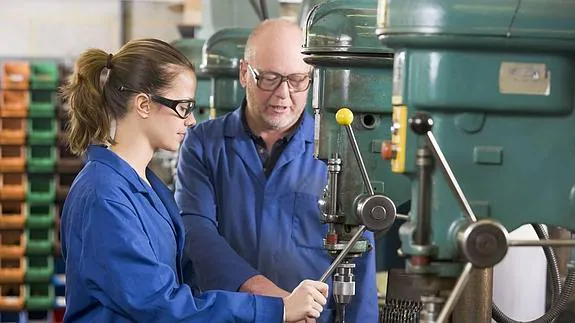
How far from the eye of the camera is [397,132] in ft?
6.18

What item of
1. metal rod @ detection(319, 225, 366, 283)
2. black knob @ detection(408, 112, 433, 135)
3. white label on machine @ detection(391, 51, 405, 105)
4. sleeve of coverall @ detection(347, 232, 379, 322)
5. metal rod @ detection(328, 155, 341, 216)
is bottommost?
sleeve of coverall @ detection(347, 232, 379, 322)

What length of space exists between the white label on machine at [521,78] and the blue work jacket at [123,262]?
738 mm

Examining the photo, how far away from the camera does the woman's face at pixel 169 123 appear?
238 cm

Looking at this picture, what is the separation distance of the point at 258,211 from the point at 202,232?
186mm

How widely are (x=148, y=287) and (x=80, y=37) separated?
8.15m

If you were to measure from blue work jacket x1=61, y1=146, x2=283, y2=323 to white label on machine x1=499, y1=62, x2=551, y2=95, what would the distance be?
738mm

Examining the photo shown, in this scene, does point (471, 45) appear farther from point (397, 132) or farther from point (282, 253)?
point (282, 253)

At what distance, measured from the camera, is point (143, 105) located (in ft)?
7.80

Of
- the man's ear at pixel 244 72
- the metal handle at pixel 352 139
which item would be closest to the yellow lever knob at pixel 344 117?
the metal handle at pixel 352 139

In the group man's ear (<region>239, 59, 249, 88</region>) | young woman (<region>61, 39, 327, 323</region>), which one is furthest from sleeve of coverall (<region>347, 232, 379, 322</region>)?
man's ear (<region>239, 59, 249, 88</region>)

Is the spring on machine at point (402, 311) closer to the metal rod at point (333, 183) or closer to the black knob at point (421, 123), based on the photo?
the metal rod at point (333, 183)

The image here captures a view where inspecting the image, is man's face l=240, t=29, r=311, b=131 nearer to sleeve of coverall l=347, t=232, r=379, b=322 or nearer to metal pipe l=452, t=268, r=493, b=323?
sleeve of coverall l=347, t=232, r=379, b=322

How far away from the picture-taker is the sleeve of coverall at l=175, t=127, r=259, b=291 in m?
2.75

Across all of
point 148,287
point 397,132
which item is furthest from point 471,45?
point 148,287
